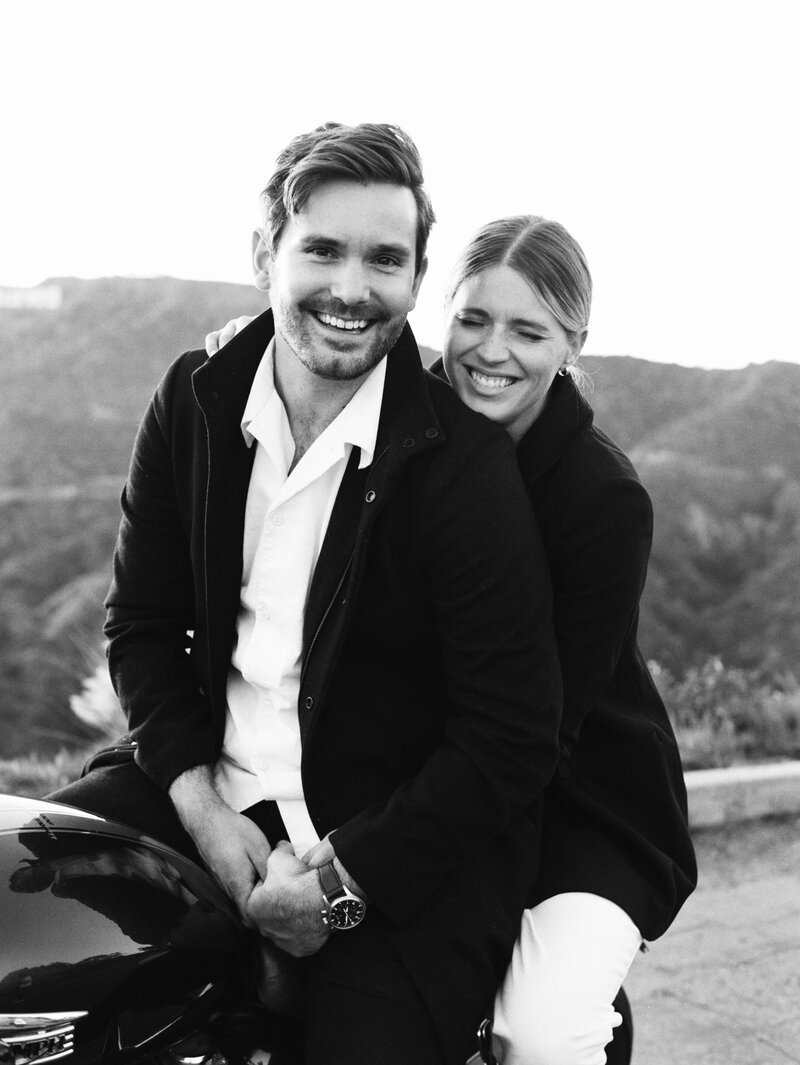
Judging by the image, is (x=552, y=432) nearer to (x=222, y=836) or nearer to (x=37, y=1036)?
(x=222, y=836)

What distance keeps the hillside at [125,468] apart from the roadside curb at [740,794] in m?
2.76

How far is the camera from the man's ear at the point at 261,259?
215 cm

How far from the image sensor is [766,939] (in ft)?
11.5

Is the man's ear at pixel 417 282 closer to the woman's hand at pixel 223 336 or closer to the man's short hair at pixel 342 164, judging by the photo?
the man's short hair at pixel 342 164

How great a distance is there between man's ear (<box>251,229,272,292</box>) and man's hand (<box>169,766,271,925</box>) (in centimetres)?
88

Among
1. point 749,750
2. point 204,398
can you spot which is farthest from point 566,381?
point 749,750

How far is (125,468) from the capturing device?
11016 millimetres

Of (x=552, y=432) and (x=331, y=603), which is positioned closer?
(x=331, y=603)

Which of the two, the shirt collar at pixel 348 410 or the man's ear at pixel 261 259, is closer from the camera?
the shirt collar at pixel 348 410

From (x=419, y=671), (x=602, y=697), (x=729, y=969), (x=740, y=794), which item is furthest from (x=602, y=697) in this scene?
(x=740, y=794)

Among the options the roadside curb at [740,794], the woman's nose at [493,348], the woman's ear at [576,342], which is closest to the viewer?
the woman's nose at [493,348]

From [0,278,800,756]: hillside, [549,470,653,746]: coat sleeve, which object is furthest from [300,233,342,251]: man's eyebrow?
[0,278,800,756]: hillside

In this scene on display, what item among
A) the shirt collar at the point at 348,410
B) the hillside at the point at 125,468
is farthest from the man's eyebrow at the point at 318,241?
the hillside at the point at 125,468

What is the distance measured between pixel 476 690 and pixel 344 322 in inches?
25.4
